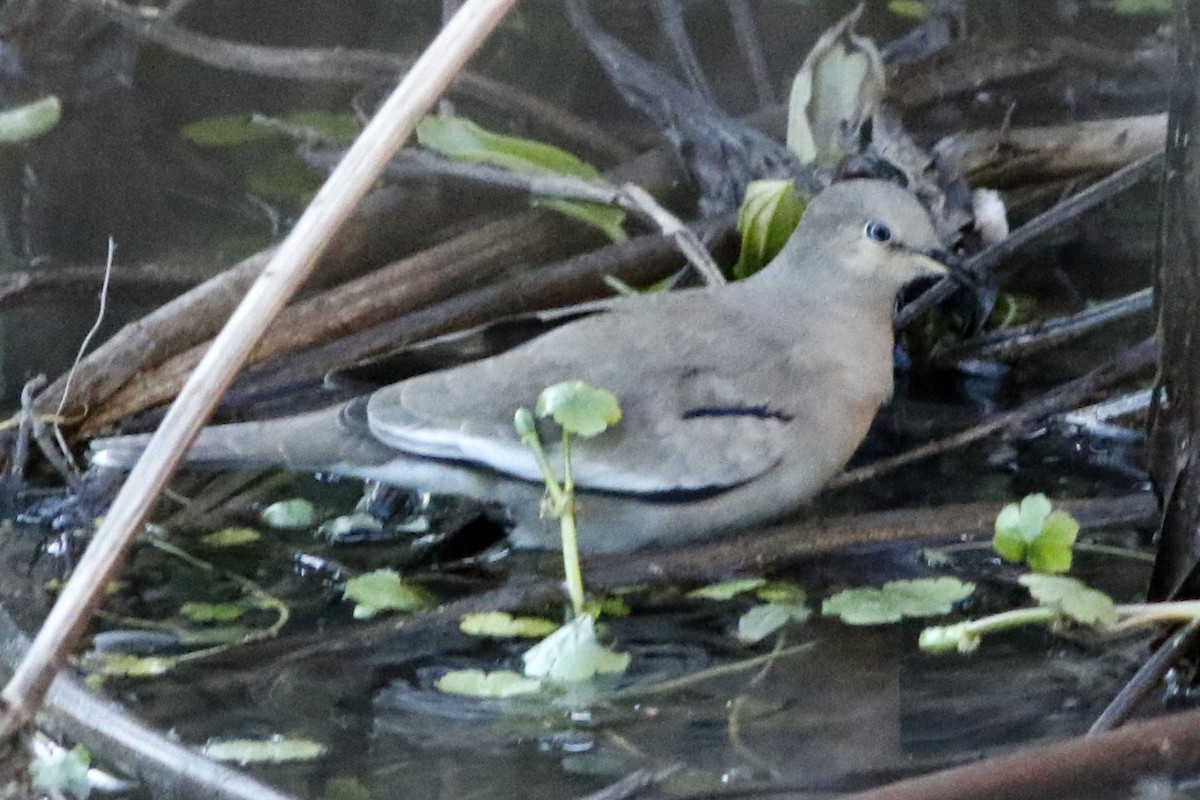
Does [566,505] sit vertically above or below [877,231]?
below

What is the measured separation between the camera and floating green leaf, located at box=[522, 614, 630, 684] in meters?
2.07

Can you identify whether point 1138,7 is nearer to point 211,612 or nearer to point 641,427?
point 641,427

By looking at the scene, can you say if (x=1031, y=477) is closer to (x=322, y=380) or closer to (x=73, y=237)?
(x=322, y=380)

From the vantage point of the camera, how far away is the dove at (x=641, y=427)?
7.96 feet

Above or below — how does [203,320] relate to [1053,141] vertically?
below

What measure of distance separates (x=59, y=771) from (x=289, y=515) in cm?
103

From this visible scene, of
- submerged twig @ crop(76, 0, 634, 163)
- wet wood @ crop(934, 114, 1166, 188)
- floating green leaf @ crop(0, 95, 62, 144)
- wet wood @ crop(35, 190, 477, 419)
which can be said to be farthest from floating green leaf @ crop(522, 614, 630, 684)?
floating green leaf @ crop(0, 95, 62, 144)

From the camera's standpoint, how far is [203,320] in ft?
9.64

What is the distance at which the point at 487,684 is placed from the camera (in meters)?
2.04

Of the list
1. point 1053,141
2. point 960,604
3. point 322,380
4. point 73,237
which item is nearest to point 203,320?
point 322,380

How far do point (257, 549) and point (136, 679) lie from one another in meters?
0.48

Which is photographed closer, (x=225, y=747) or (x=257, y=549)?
(x=225, y=747)

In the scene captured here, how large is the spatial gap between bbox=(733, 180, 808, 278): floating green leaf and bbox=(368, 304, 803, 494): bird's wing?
593 millimetres

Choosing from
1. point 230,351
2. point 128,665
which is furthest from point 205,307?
point 230,351
